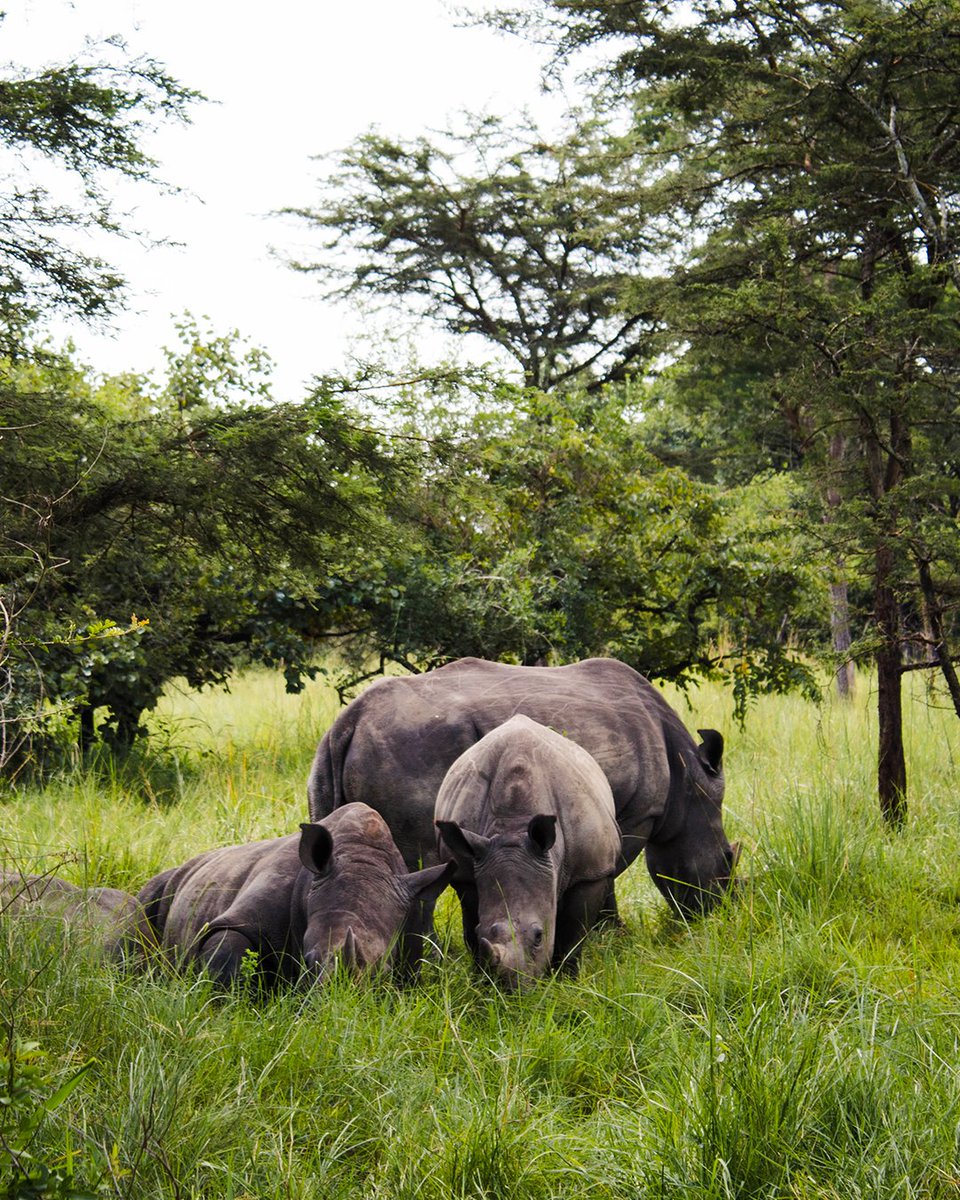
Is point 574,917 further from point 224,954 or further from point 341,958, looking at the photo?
point 224,954

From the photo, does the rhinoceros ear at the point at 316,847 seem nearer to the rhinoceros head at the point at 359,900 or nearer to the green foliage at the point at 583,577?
the rhinoceros head at the point at 359,900

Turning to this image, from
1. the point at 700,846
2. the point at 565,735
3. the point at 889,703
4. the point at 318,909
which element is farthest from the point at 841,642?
the point at 318,909

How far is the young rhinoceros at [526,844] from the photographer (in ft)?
16.1

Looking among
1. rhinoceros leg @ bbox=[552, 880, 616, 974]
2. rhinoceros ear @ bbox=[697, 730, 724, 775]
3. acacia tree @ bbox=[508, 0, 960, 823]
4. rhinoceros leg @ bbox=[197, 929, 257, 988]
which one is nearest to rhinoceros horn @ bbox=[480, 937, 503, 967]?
rhinoceros leg @ bbox=[552, 880, 616, 974]

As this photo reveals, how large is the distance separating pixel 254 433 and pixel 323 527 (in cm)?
63

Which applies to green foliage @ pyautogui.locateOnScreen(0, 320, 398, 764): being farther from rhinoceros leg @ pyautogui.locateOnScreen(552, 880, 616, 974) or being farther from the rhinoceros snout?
rhinoceros leg @ pyautogui.locateOnScreen(552, 880, 616, 974)

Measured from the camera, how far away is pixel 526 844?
199 inches

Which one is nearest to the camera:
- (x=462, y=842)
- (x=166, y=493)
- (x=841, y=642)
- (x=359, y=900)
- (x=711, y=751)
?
(x=359, y=900)

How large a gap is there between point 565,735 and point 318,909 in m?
1.87

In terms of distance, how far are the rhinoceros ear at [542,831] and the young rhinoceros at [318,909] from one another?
15.2 inches

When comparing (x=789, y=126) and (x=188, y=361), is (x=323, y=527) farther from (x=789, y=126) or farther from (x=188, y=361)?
(x=188, y=361)

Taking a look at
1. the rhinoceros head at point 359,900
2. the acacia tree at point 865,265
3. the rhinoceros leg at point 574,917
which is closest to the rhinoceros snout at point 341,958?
the rhinoceros head at point 359,900

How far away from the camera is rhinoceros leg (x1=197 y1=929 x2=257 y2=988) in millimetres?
5023

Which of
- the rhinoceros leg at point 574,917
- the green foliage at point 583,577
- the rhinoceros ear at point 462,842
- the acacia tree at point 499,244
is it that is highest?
the acacia tree at point 499,244
